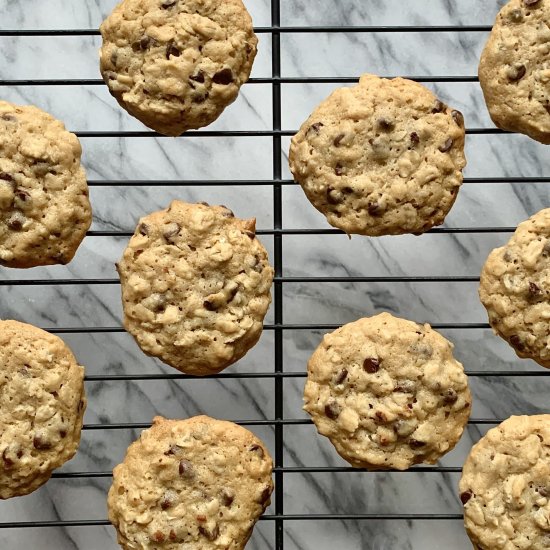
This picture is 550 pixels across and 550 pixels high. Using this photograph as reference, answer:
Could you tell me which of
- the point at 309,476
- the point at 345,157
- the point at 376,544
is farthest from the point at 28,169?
the point at 376,544

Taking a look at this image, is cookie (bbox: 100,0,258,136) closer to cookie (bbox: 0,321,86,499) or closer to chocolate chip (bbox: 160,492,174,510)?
cookie (bbox: 0,321,86,499)

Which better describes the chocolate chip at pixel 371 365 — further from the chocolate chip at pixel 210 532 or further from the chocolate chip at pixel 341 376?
the chocolate chip at pixel 210 532

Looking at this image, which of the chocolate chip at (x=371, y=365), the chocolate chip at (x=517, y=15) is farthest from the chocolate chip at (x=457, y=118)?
the chocolate chip at (x=371, y=365)

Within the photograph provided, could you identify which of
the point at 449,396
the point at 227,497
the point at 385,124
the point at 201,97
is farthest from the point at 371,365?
the point at 201,97

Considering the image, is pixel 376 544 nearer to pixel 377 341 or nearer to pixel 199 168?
pixel 377 341

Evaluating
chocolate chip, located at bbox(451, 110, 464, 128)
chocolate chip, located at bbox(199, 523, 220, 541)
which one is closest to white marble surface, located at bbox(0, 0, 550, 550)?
chocolate chip, located at bbox(451, 110, 464, 128)

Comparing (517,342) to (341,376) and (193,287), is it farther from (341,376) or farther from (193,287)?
(193,287)
